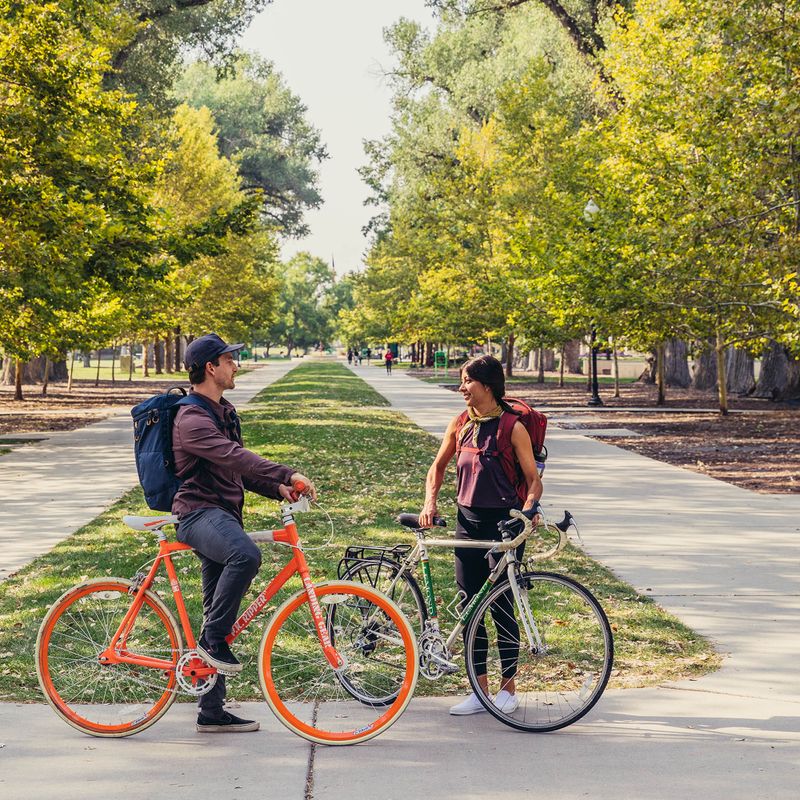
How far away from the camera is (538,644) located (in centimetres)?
568

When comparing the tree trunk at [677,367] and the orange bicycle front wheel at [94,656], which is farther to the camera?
the tree trunk at [677,367]

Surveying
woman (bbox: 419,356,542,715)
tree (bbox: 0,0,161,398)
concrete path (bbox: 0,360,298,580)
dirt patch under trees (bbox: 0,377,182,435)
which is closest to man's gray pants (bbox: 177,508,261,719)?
woman (bbox: 419,356,542,715)

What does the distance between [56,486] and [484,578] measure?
993cm

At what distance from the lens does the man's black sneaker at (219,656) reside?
5.32m

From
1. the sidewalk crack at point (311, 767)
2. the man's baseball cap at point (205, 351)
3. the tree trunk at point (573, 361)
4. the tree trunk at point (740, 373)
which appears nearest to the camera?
the sidewalk crack at point (311, 767)

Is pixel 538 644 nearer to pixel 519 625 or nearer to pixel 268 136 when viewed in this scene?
pixel 519 625

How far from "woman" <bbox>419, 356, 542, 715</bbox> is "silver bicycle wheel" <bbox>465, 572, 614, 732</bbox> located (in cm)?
2

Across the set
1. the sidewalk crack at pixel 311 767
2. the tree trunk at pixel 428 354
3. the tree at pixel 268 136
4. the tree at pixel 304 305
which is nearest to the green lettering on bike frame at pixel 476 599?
the sidewalk crack at pixel 311 767

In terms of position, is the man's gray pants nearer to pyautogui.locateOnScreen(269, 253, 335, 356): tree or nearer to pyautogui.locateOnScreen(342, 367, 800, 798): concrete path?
pyautogui.locateOnScreen(342, 367, 800, 798): concrete path

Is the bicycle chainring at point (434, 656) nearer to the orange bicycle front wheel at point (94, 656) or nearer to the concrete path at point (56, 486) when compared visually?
the orange bicycle front wheel at point (94, 656)

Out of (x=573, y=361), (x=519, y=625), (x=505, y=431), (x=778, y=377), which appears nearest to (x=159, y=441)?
(x=505, y=431)

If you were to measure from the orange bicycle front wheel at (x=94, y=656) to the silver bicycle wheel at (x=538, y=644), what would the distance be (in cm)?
139

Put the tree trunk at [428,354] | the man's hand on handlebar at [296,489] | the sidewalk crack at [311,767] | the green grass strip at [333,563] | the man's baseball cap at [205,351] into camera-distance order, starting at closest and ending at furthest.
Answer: the sidewalk crack at [311,767] < the man's hand on handlebar at [296,489] < the man's baseball cap at [205,351] < the green grass strip at [333,563] < the tree trunk at [428,354]

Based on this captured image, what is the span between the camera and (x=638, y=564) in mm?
9547
